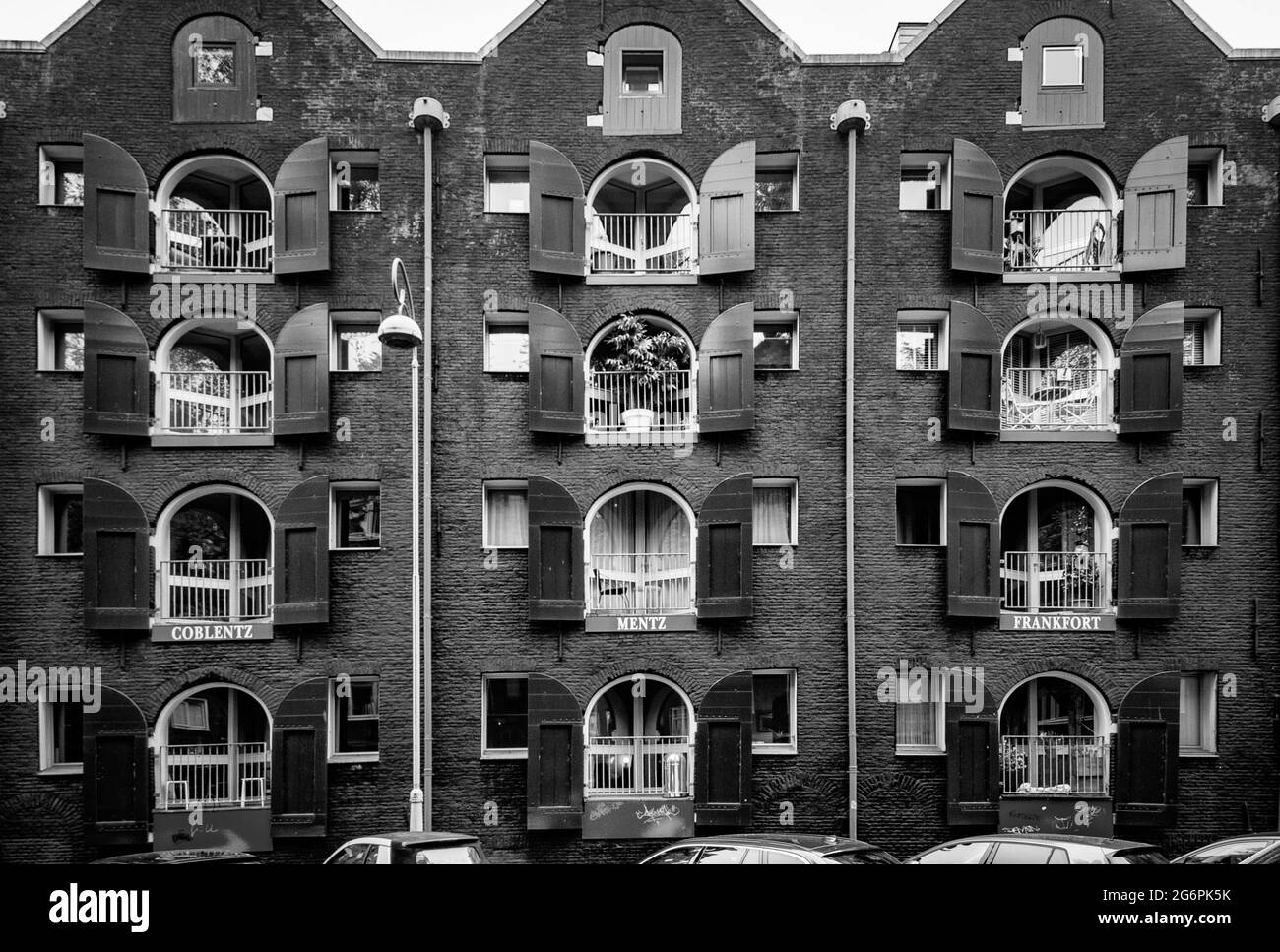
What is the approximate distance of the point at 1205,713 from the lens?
64.5 feet

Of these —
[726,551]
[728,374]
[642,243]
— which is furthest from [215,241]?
[726,551]

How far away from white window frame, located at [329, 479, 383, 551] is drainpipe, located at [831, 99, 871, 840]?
9.50 metres

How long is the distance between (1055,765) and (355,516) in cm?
1502

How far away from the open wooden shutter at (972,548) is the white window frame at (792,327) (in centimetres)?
389

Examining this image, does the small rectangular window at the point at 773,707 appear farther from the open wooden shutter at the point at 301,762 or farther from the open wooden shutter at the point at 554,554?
the open wooden shutter at the point at 301,762

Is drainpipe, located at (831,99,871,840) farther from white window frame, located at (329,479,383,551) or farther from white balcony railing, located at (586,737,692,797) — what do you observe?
white window frame, located at (329,479,383,551)

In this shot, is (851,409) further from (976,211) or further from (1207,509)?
(1207,509)

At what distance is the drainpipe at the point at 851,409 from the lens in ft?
63.0

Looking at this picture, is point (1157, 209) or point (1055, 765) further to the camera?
point (1157, 209)

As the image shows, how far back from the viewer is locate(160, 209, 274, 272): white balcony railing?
20.1m

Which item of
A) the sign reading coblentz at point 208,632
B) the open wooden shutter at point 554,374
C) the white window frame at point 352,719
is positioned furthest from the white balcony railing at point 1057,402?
the sign reading coblentz at point 208,632

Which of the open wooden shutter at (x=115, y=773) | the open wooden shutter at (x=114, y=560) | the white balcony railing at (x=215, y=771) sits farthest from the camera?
the white balcony railing at (x=215, y=771)
